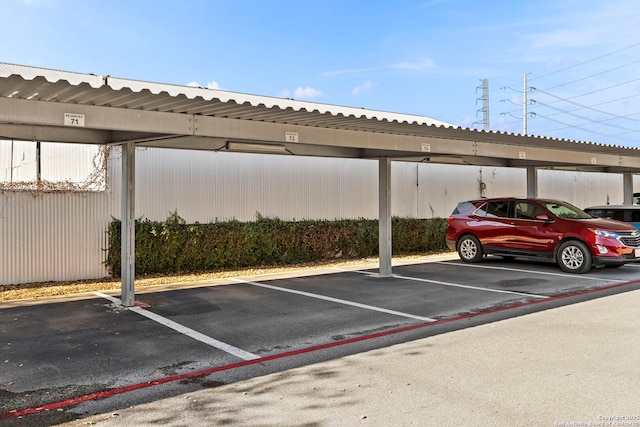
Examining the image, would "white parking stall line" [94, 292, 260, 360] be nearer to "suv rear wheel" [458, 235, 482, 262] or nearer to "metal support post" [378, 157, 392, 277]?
"metal support post" [378, 157, 392, 277]

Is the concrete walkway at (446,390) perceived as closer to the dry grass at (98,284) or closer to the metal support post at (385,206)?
the metal support post at (385,206)

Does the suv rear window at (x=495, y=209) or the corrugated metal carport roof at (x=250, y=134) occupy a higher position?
the corrugated metal carport roof at (x=250, y=134)

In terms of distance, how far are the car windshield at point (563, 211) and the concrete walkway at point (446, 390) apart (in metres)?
6.20

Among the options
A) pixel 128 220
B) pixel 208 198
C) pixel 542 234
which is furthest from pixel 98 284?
pixel 542 234

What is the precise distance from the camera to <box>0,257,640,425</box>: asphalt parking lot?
4.74 metres

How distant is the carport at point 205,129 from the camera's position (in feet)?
19.5

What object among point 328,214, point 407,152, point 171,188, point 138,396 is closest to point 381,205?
point 407,152

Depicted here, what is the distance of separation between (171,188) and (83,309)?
4049 mm

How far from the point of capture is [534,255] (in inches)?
476

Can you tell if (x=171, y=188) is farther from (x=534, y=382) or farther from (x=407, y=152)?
(x=534, y=382)

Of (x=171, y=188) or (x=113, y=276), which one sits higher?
(x=171, y=188)

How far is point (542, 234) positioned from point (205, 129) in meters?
8.19

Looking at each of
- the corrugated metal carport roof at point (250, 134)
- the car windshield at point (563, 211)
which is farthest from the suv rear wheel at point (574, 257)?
the corrugated metal carport roof at point (250, 134)

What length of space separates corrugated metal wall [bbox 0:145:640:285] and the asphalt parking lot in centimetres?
168
